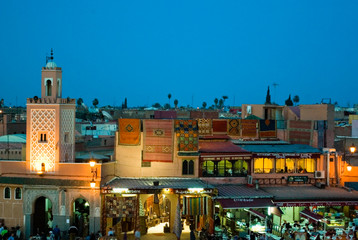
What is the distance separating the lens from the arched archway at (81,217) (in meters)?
23.9

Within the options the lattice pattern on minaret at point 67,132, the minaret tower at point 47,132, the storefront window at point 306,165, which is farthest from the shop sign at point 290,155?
the minaret tower at point 47,132

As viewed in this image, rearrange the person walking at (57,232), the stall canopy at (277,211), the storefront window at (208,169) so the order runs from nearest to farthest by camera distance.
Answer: the person walking at (57,232)
the stall canopy at (277,211)
the storefront window at (208,169)

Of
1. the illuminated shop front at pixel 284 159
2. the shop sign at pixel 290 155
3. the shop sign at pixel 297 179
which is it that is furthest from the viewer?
the shop sign at pixel 297 179

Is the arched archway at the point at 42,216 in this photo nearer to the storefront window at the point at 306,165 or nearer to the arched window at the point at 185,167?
the arched window at the point at 185,167

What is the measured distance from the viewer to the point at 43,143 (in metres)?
24.8

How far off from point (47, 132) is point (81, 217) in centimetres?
463

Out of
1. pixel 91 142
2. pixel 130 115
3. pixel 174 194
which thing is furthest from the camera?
pixel 130 115

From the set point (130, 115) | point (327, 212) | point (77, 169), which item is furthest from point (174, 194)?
point (130, 115)

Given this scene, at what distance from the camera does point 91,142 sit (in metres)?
35.4

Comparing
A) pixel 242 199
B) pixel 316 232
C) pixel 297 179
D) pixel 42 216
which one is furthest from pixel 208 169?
pixel 42 216

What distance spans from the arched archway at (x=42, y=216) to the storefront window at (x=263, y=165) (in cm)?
1135

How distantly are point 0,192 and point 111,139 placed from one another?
553 inches

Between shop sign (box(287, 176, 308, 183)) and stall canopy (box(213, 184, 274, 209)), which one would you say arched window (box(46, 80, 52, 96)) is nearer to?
stall canopy (box(213, 184, 274, 209))

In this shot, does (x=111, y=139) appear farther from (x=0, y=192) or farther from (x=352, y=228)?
(x=352, y=228)
